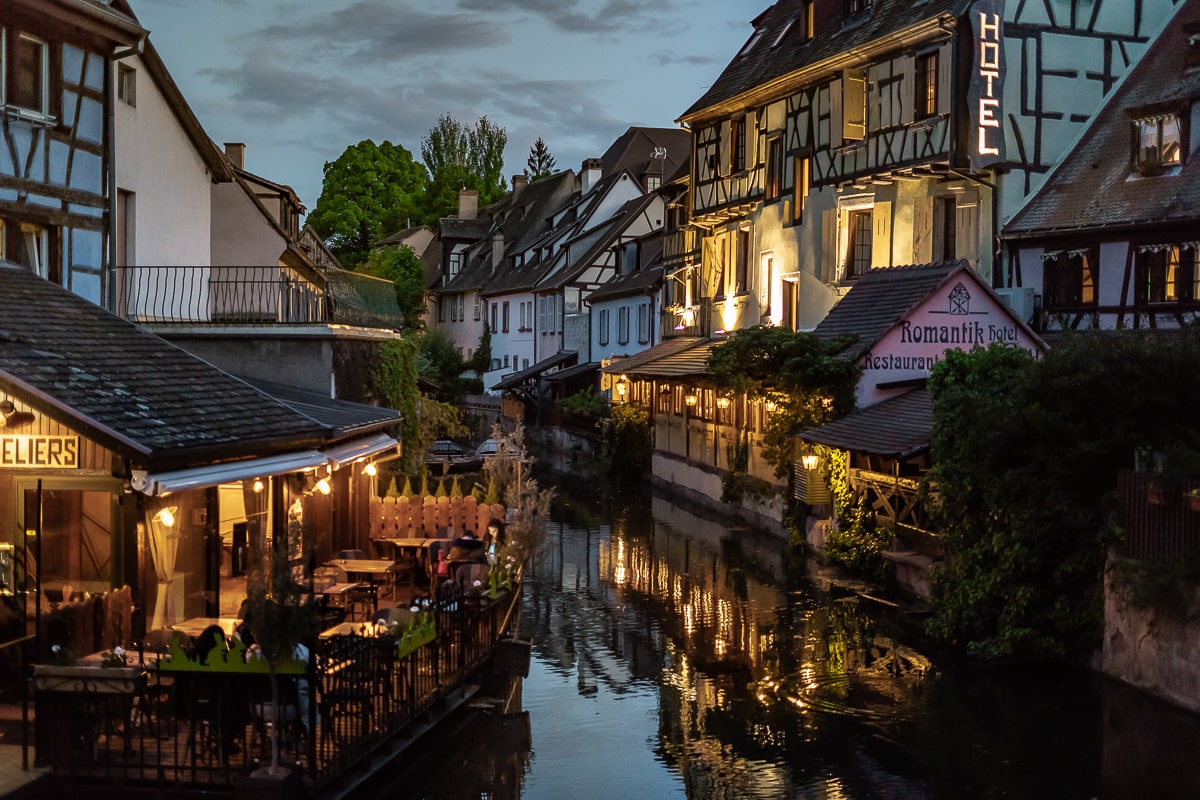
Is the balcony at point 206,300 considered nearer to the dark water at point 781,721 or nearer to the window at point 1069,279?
the dark water at point 781,721

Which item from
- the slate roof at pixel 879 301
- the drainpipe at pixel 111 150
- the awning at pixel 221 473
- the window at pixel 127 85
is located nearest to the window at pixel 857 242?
the slate roof at pixel 879 301

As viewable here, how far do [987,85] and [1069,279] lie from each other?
4181mm

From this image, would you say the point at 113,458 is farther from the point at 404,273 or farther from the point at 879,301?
the point at 404,273

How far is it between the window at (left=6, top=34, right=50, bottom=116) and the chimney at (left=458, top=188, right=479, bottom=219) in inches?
2291

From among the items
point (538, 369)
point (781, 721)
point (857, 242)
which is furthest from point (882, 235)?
point (538, 369)

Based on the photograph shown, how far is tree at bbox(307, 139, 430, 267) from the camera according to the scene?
68.2 meters

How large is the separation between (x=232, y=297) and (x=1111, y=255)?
1627cm

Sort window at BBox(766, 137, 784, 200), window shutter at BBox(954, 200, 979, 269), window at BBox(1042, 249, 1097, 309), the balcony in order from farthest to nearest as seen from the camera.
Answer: window at BBox(766, 137, 784, 200)
window shutter at BBox(954, 200, 979, 269)
window at BBox(1042, 249, 1097, 309)
the balcony

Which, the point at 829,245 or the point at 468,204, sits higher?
the point at 468,204

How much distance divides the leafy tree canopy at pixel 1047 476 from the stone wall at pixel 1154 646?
0.41 m

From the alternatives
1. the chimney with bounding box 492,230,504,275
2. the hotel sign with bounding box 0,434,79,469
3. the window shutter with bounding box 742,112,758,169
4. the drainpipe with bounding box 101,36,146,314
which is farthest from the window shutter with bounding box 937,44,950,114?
the chimney with bounding box 492,230,504,275

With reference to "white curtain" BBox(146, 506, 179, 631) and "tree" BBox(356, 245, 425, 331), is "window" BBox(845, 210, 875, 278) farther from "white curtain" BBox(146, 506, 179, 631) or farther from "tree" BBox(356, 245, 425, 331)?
"tree" BBox(356, 245, 425, 331)

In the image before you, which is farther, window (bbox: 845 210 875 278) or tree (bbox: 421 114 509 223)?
tree (bbox: 421 114 509 223)

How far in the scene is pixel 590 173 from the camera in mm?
60469
